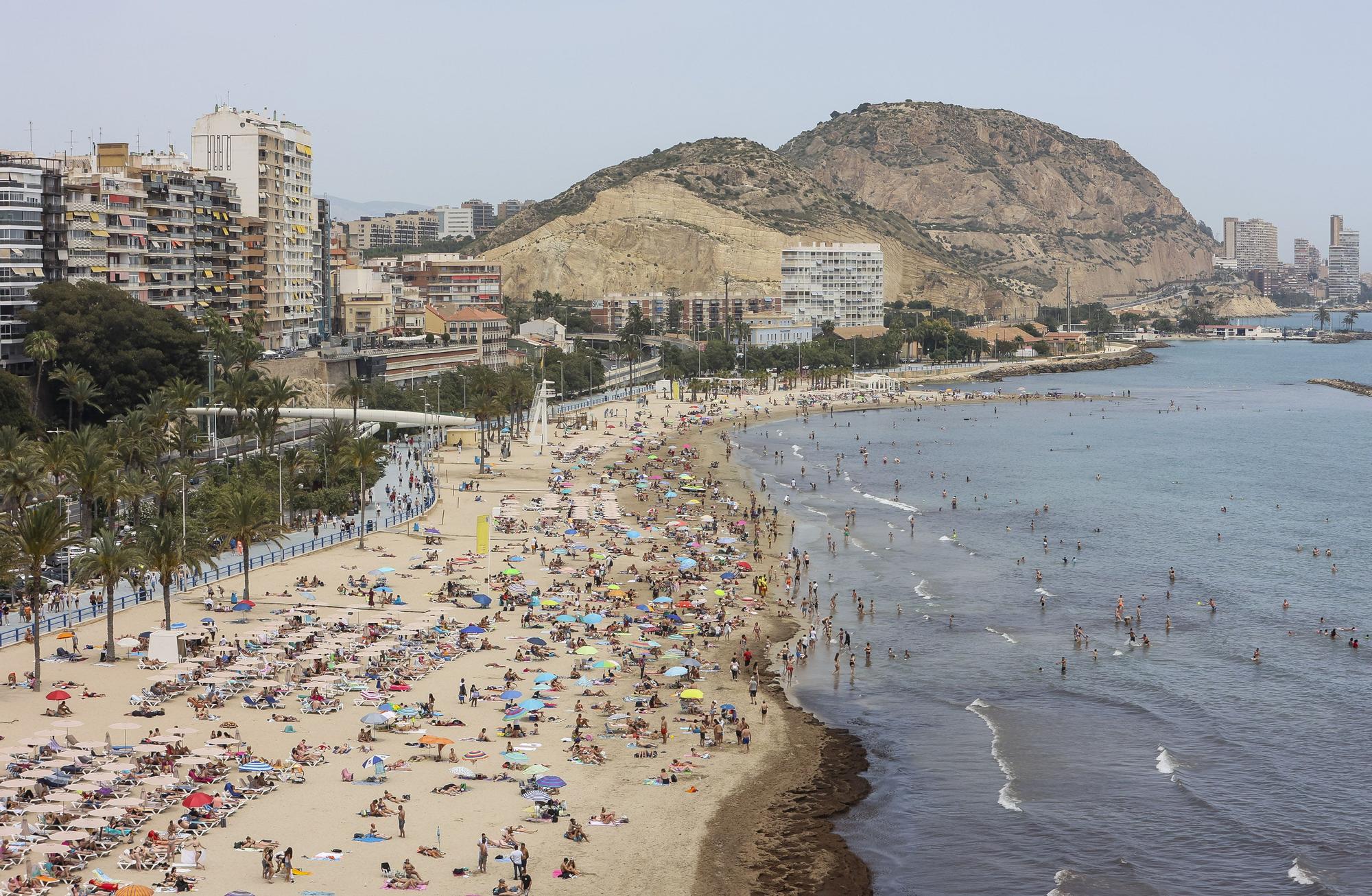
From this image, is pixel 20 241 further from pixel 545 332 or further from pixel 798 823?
pixel 545 332

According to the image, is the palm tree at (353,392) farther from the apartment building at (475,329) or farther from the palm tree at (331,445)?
the apartment building at (475,329)

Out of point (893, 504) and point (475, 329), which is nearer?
point (893, 504)

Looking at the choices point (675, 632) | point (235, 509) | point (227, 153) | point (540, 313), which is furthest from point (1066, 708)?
point (540, 313)

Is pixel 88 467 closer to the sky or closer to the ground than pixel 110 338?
closer to the ground

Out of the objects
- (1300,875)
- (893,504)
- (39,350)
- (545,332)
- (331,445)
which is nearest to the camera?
(1300,875)

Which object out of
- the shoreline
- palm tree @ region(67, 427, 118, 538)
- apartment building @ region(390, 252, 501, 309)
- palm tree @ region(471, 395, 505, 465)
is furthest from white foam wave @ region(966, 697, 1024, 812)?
apartment building @ region(390, 252, 501, 309)

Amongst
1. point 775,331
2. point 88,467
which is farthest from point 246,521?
point 775,331

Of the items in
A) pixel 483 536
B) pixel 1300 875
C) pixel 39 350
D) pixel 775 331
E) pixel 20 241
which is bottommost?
pixel 1300 875

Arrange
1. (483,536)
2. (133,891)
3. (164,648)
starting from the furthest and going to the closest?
1. (483,536)
2. (164,648)
3. (133,891)
